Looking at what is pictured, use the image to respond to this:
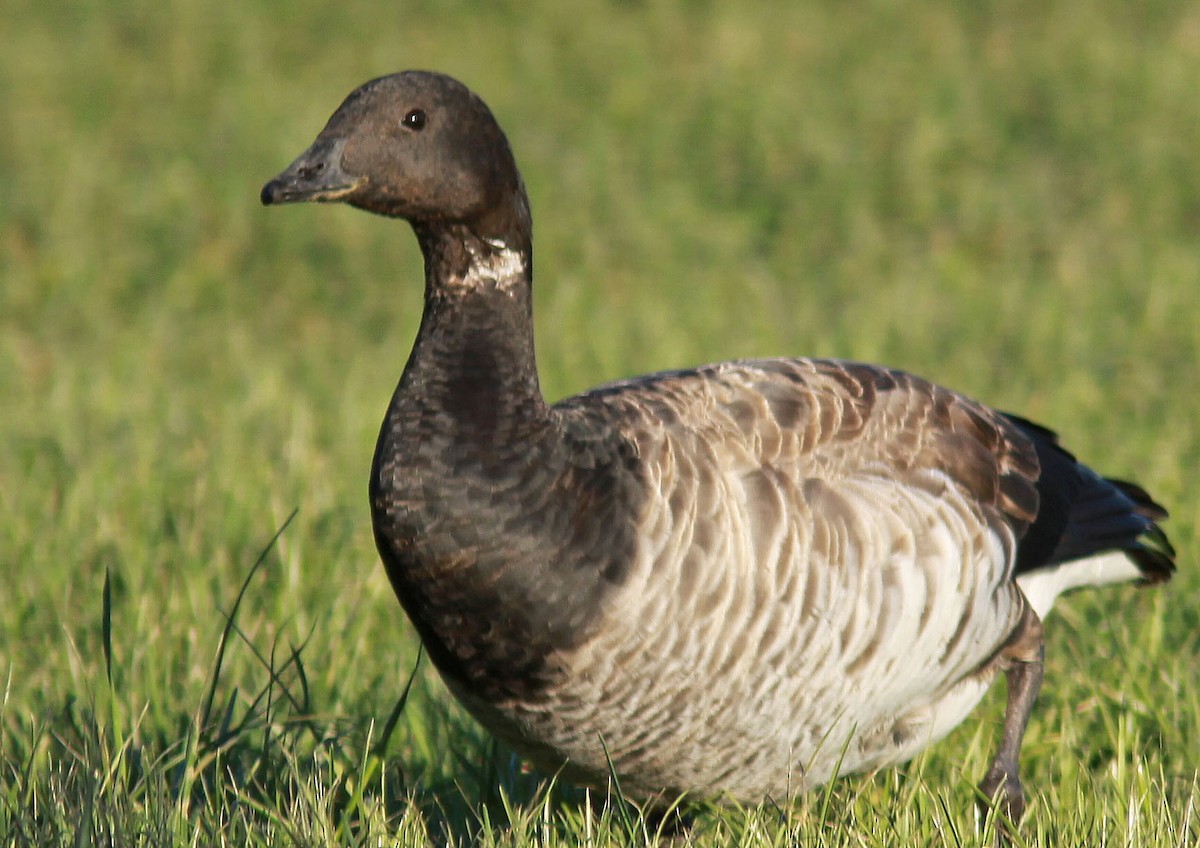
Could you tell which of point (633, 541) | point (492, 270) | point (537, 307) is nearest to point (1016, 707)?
point (633, 541)

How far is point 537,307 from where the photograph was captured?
1047cm

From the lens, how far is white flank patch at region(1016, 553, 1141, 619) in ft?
16.0

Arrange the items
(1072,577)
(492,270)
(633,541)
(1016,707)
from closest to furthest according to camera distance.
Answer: (633,541)
(492,270)
(1016,707)
(1072,577)

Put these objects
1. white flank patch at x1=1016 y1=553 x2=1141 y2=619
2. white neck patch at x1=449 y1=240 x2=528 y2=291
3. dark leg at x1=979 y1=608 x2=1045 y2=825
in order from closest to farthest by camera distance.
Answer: white neck patch at x1=449 y1=240 x2=528 y2=291 < dark leg at x1=979 y1=608 x2=1045 y2=825 < white flank patch at x1=1016 y1=553 x2=1141 y2=619

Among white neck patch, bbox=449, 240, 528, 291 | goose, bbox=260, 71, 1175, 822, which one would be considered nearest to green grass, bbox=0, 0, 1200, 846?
goose, bbox=260, 71, 1175, 822

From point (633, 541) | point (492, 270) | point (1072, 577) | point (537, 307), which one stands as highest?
point (492, 270)

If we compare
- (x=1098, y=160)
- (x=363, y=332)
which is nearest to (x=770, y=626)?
(x=363, y=332)

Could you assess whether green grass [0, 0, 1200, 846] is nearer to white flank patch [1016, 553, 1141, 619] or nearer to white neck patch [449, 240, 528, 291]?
white flank patch [1016, 553, 1141, 619]

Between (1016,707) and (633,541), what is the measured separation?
1449mm

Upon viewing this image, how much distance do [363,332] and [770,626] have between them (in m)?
6.66

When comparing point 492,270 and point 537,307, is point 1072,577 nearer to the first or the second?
point 492,270

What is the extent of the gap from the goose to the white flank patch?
38cm

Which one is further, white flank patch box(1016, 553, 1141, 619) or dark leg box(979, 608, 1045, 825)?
white flank patch box(1016, 553, 1141, 619)

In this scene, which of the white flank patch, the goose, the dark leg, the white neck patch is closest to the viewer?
the goose
